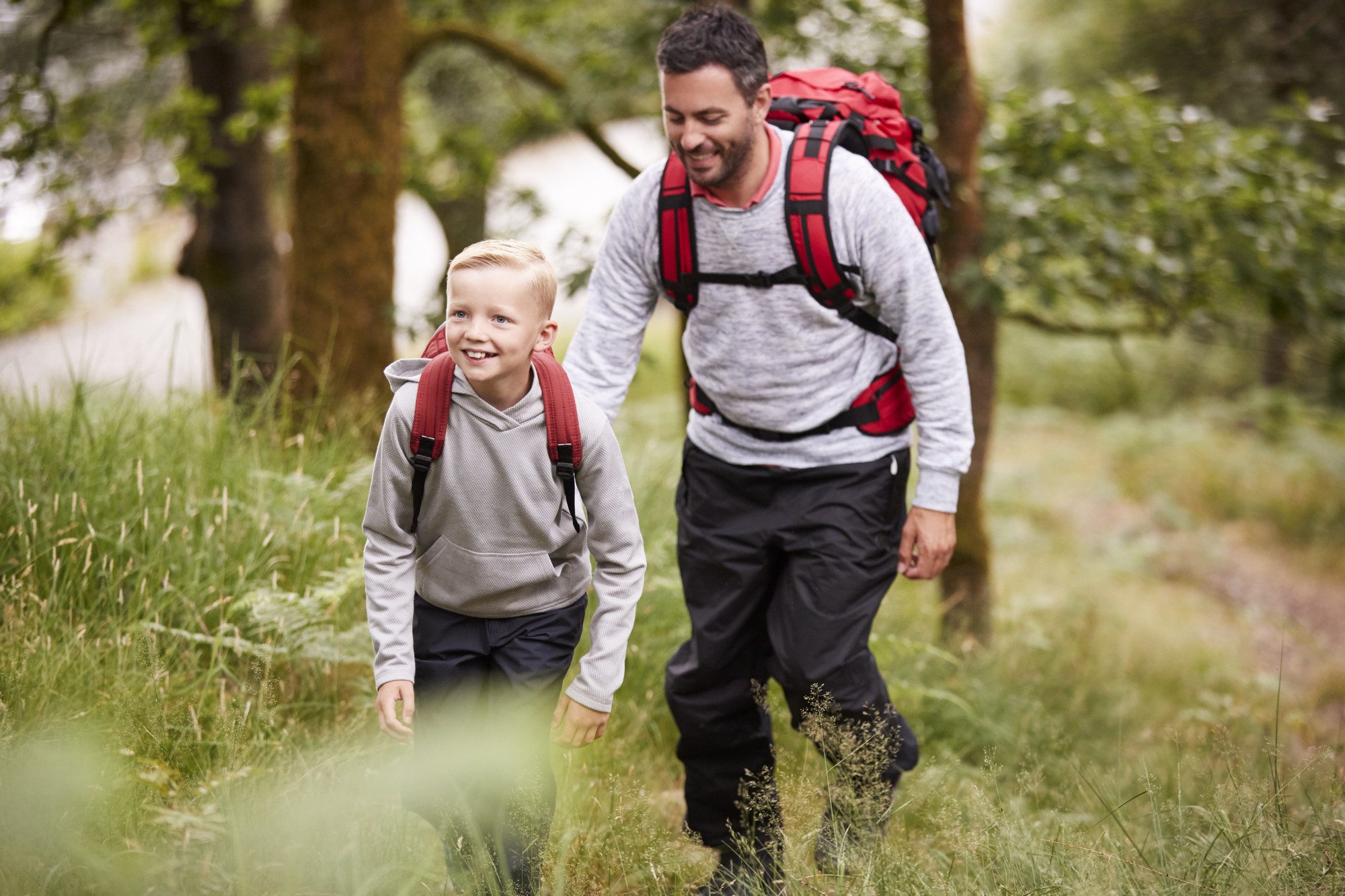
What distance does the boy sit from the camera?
2.11m

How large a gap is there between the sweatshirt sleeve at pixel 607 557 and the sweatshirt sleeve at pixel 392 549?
0.37 metres

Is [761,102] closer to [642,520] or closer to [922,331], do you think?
[922,331]

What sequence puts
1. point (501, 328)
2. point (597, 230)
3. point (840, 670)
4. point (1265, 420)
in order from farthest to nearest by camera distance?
point (1265, 420) < point (597, 230) < point (840, 670) < point (501, 328)

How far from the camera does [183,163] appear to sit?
565cm

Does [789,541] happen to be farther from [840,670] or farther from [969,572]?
[969,572]

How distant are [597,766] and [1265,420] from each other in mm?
11837

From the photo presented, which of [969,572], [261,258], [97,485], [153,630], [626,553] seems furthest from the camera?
[261,258]

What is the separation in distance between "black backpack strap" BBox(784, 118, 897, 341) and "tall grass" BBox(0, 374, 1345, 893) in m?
1.26

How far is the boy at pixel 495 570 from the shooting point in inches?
83.0

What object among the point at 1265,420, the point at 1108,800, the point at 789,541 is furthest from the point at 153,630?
the point at 1265,420

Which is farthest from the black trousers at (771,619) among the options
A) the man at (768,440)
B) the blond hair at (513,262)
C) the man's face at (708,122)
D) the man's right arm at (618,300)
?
the blond hair at (513,262)

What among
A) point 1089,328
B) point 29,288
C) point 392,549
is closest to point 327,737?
point 392,549

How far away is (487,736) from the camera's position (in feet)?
7.37

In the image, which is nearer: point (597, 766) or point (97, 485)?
point (597, 766)
